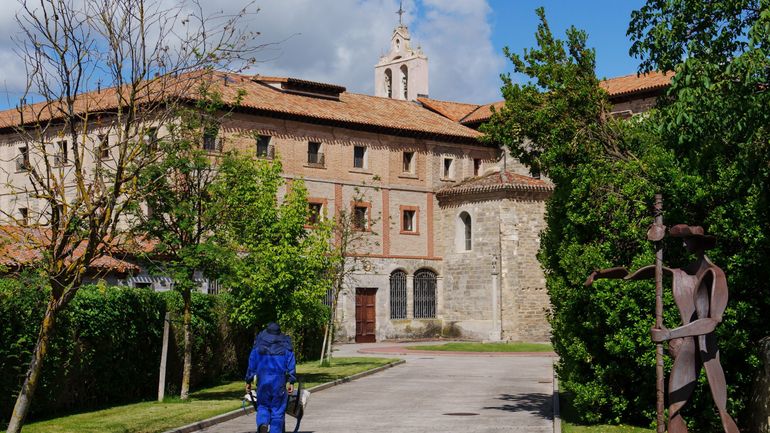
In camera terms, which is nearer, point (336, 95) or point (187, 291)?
point (187, 291)

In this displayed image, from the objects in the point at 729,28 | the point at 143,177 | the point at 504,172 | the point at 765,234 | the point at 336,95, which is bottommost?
the point at 765,234

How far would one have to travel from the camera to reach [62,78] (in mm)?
11539

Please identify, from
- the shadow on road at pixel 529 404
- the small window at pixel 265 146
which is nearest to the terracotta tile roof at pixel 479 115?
the small window at pixel 265 146

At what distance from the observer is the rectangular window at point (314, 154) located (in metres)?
46.1

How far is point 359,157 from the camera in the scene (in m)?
48.2

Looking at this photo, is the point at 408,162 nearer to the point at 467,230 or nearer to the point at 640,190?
the point at 467,230

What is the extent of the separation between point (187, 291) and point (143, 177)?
3277 millimetres

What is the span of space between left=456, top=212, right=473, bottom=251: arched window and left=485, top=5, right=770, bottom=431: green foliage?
31.5 metres

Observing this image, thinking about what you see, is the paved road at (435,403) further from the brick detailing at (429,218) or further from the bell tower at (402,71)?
the bell tower at (402,71)

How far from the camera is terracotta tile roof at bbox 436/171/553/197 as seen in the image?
46938 mm

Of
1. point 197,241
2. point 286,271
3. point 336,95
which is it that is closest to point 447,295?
point 336,95

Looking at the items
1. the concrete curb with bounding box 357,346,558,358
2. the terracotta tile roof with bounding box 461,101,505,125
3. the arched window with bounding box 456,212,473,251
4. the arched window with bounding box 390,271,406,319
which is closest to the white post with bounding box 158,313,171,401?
the concrete curb with bounding box 357,346,558,358

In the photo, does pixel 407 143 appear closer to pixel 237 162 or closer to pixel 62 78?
pixel 237 162

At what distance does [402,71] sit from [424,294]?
75.0 feet
